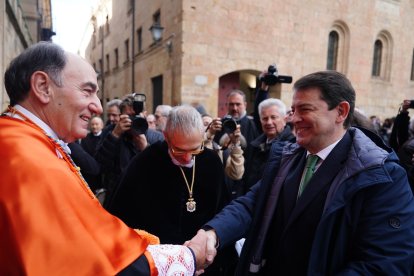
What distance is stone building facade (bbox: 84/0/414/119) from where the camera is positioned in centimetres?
948

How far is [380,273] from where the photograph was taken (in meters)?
1.30

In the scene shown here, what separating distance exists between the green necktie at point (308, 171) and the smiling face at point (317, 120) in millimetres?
47

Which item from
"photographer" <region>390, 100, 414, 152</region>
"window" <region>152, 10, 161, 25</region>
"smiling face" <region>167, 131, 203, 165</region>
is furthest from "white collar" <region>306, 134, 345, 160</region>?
"window" <region>152, 10, 161, 25</region>

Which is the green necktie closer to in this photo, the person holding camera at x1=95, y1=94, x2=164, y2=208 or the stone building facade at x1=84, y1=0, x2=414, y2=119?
the person holding camera at x1=95, y1=94, x2=164, y2=208

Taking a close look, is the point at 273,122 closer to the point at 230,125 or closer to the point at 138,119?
the point at 230,125

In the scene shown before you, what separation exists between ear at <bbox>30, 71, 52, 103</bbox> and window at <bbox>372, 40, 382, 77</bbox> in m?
14.9

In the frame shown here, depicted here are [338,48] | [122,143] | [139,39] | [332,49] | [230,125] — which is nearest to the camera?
[230,125]

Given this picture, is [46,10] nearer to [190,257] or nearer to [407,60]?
[407,60]

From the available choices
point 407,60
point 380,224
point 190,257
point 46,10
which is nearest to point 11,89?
point 190,257

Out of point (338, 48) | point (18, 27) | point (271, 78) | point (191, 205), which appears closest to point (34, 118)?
point (191, 205)

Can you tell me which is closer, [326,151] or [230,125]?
[326,151]

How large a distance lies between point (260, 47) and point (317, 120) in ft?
30.2

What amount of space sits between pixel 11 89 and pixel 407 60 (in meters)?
16.5

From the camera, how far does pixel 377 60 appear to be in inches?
542
